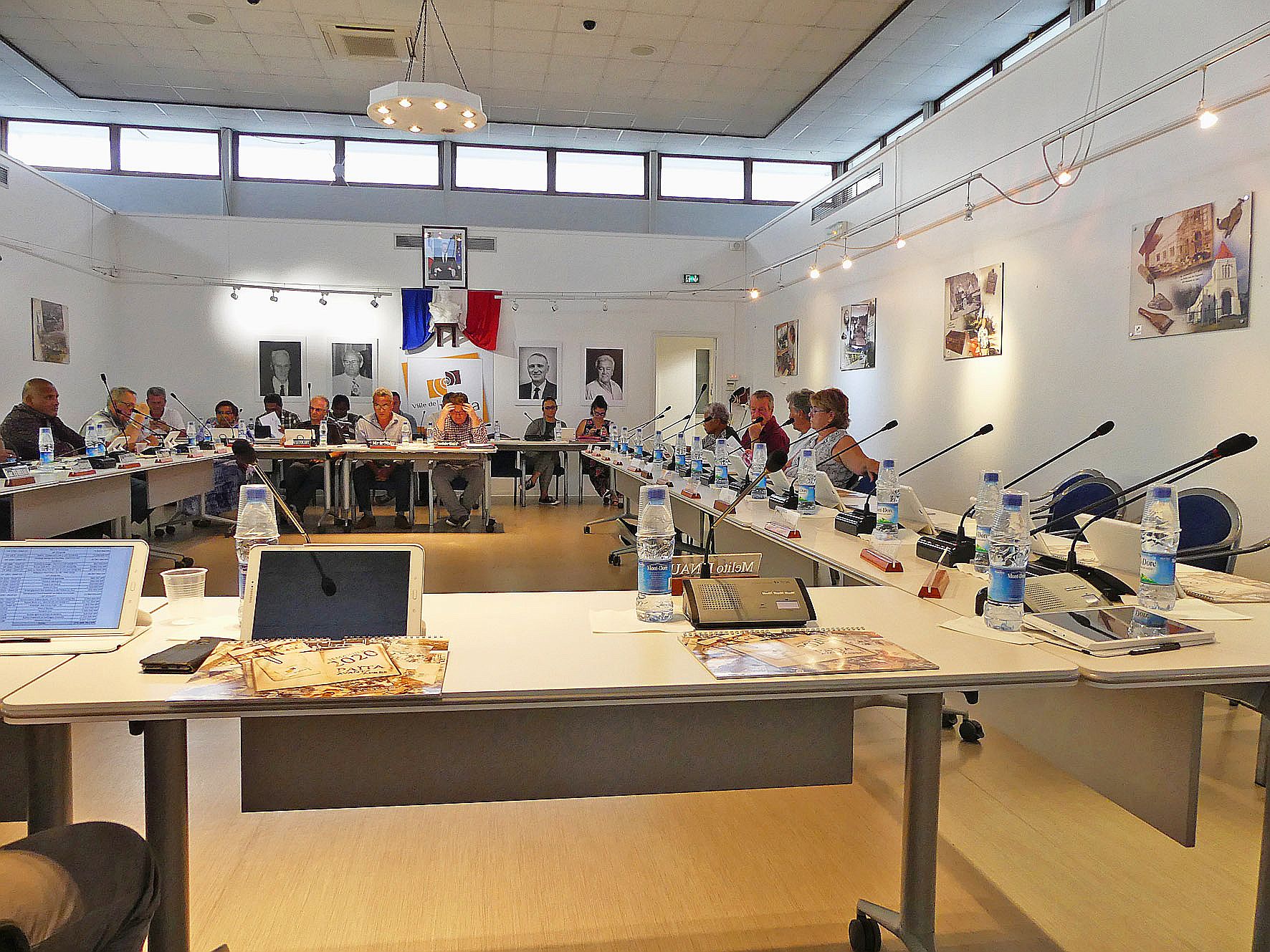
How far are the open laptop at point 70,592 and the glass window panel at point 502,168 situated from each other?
9.89 meters

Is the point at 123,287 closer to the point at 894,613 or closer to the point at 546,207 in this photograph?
the point at 546,207

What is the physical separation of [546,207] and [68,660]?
33.4 feet

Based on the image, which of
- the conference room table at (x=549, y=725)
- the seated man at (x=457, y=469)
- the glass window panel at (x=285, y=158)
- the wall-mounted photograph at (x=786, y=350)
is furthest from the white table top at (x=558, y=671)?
the glass window panel at (x=285, y=158)

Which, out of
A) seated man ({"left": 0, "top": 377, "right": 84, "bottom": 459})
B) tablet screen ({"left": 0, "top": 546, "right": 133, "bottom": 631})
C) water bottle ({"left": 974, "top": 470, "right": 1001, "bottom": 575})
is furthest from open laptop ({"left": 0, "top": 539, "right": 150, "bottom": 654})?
seated man ({"left": 0, "top": 377, "right": 84, "bottom": 459})

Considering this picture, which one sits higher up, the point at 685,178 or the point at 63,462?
the point at 685,178

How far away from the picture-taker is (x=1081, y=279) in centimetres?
503

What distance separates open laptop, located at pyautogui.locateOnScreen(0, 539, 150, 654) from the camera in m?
1.63

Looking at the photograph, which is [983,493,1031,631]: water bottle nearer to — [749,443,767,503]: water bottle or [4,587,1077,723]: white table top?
[4,587,1077,723]: white table top

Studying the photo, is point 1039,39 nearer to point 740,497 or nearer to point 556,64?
point 556,64

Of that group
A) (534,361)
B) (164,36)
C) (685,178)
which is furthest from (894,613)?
(685,178)

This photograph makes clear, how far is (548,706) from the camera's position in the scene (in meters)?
1.38

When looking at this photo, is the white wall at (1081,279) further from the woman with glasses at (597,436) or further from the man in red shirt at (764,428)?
the woman with glasses at (597,436)

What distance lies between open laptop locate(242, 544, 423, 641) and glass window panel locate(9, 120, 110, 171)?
10753 millimetres

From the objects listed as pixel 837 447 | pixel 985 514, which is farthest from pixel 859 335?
pixel 985 514
